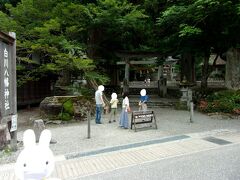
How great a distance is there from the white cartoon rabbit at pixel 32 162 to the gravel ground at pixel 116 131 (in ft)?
17.3

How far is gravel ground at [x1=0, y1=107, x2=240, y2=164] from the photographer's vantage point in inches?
413

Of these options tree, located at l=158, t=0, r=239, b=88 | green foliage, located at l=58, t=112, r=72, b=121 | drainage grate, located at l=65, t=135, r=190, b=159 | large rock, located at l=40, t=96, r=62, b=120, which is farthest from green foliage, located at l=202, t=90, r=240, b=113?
large rock, located at l=40, t=96, r=62, b=120

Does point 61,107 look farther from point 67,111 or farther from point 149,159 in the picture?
point 149,159

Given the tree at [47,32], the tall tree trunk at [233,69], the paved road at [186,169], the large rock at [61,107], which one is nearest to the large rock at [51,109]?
the large rock at [61,107]

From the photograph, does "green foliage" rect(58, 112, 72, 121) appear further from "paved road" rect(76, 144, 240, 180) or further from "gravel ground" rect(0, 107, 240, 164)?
"paved road" rect(76, 144, 240, 180)

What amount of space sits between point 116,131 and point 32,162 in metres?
9.46

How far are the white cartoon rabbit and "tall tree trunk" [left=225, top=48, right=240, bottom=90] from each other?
1811cm

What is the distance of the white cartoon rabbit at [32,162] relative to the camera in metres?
3.86

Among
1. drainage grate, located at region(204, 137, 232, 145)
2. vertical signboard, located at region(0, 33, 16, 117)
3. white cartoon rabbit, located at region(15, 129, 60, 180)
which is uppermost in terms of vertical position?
vertical signboard, located at region(0, 33, 16, 117)

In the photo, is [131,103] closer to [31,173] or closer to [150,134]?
[150,134]

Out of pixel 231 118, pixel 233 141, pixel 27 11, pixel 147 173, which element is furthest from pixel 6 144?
pixel 231 118

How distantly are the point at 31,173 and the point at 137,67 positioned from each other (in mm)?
37162

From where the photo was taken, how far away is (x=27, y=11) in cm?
1695

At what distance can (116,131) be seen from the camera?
43.5 feet
